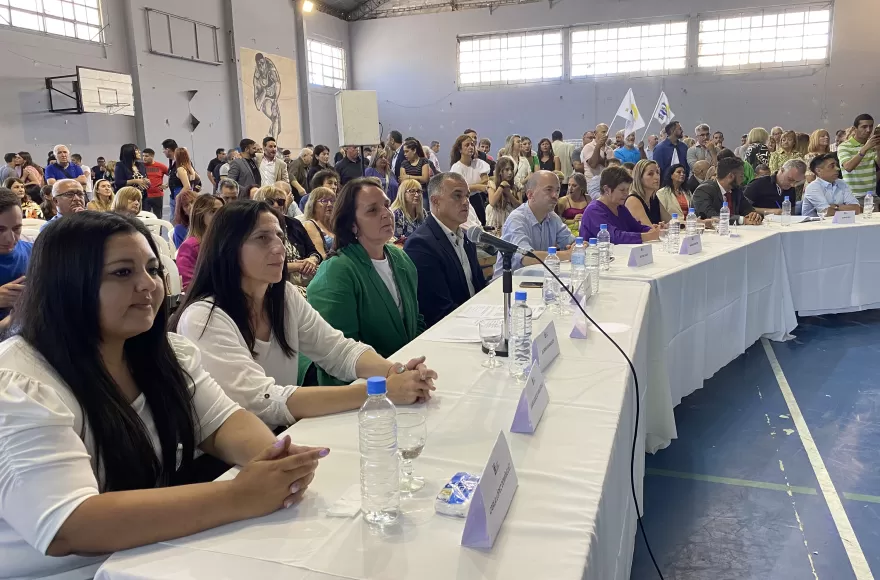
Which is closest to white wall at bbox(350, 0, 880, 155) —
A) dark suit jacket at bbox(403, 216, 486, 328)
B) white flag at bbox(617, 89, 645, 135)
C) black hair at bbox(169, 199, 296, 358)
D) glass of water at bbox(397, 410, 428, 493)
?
white flag at bbox(617, 89, 645, 135)

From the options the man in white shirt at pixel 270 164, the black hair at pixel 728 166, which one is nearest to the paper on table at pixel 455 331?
the black hair at pixel 728 166

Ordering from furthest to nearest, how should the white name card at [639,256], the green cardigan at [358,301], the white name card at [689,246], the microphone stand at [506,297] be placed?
1. the white name card at [689,246]
2. the white name card at [639,256]
3. the green cardigan at [358,301]
4. the microphone stand at [506,297]

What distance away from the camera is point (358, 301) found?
7.23 ft

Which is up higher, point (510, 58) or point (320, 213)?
point (510, 58)

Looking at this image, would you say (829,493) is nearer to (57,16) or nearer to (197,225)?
(197,225)

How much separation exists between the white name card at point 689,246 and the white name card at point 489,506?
2.76 m

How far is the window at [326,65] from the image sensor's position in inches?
502

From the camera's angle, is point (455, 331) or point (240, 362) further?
point (455, 331)

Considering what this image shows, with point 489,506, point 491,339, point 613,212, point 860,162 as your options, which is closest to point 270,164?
point 613,212

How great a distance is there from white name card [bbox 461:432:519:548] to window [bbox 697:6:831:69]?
40.7ft

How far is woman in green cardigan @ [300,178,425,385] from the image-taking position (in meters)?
2.16

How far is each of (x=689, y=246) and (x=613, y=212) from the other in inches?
24.7

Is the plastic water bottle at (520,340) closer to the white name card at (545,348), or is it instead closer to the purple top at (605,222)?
the white name card at (545,348)

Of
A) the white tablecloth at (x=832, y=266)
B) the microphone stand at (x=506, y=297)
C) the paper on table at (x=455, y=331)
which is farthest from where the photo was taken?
the white tablecloth at (x=832, y=266)
